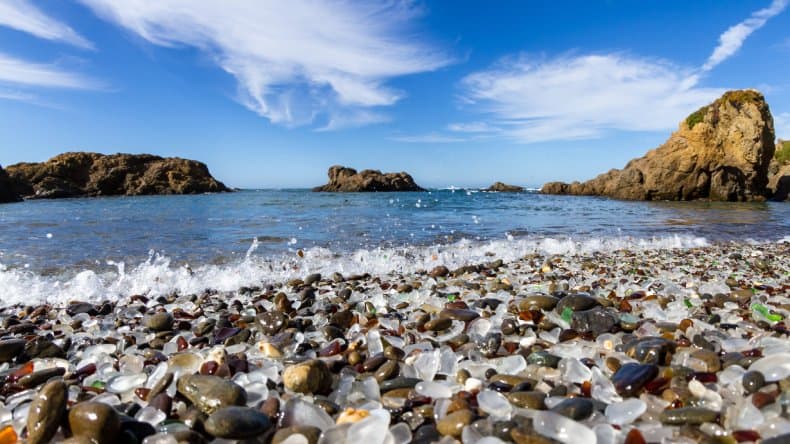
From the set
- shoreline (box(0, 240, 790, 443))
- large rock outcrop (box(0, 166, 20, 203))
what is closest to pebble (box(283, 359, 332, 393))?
shoreline (box(0, 240, 790, 443))

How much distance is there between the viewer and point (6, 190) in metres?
43.0

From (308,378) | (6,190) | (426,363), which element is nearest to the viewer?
(308,378)

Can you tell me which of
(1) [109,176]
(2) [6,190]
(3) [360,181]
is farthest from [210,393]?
(1) [109,176]

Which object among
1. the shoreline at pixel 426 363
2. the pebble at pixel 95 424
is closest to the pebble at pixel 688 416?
the shoreline at pixel 426 363

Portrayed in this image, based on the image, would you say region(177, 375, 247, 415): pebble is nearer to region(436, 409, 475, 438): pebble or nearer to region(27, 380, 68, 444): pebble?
region(27, 380, 68, 444): pebble

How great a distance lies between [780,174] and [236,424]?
2489 inches

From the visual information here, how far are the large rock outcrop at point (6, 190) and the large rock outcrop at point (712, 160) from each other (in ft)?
206

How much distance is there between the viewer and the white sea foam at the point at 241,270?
489 centimetres

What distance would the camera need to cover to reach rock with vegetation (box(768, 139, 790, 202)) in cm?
3659

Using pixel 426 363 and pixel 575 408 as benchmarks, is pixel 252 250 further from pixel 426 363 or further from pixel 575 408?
pixel 575 408

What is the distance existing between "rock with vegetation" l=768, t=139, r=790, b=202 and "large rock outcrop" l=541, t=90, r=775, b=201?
1.24 metres

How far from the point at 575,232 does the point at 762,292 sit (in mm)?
7054

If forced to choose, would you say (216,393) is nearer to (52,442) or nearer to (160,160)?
(52,442)

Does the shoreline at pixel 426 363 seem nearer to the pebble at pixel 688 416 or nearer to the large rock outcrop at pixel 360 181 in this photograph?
the pebble at pixel 688 416
